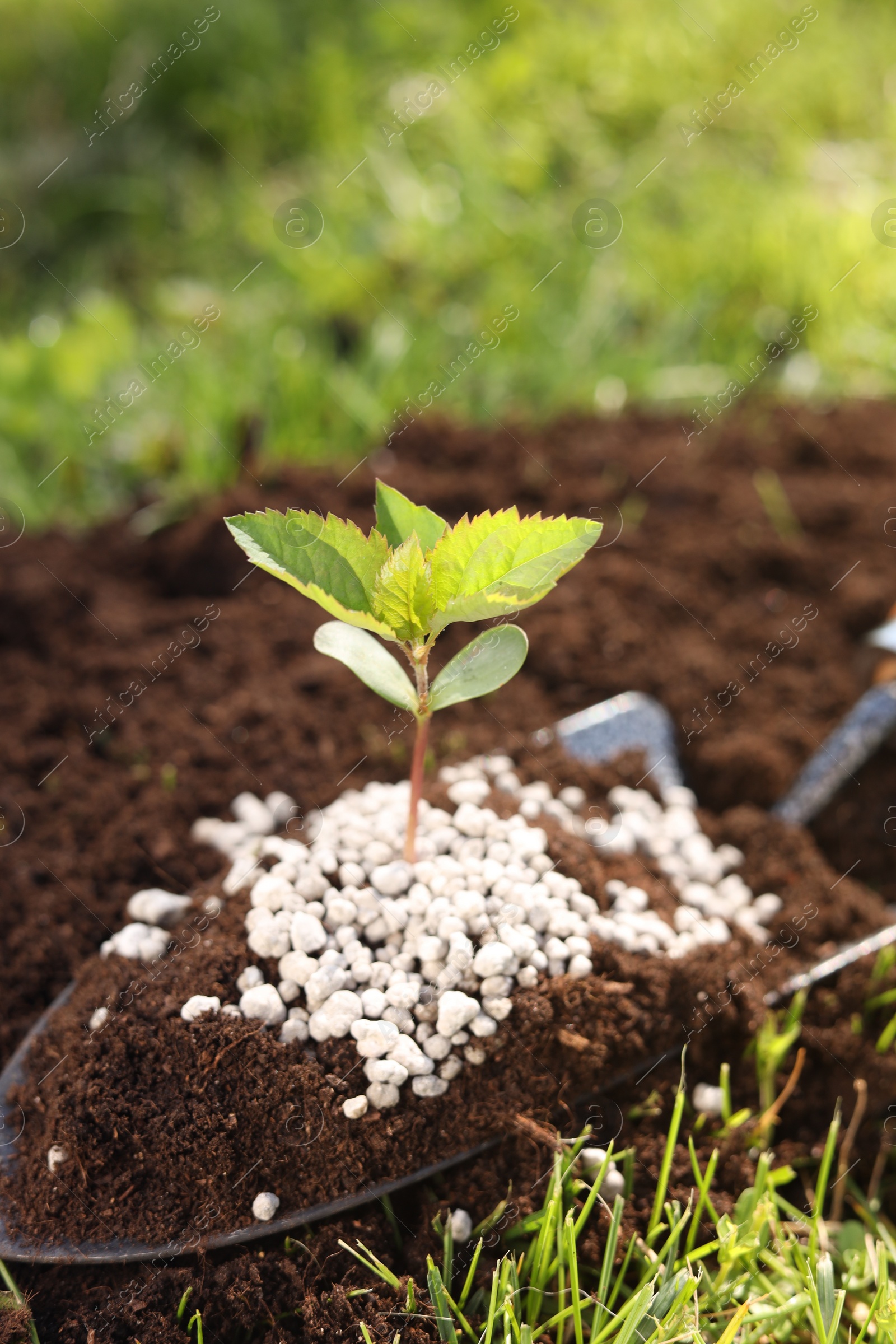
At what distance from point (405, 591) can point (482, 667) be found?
128mm

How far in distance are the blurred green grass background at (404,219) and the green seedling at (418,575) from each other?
133cm

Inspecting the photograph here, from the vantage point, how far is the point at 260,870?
124 cm

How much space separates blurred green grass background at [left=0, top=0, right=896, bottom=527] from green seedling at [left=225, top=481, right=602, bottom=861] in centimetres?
133

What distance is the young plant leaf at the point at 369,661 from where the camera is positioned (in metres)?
1.06

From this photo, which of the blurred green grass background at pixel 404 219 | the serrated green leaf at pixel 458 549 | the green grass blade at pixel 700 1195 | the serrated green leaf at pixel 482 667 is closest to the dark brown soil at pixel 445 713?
the green grass blade at pixel 700 1195

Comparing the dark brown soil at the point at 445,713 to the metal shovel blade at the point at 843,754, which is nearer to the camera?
the dark brown soil at the point at 445,713

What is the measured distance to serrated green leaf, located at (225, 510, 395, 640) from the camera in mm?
1009

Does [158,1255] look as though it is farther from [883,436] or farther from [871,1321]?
[883,436]

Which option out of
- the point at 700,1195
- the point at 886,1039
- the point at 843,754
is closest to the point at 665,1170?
the point at 700,1195

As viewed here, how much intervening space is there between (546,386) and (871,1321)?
2.20m

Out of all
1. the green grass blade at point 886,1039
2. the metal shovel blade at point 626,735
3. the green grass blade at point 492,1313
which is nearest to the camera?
the green grass blade at point 492,1313

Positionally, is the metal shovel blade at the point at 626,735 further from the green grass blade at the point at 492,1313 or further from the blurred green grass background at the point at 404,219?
the blurred green grass background at the point at 404,219

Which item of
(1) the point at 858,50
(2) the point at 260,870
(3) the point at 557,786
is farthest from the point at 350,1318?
(1) the point at 858,50

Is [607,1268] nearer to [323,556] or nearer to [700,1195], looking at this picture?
[700,1195]
